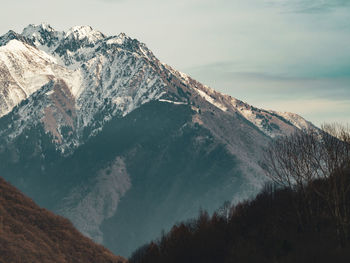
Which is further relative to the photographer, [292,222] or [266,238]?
[292,222]

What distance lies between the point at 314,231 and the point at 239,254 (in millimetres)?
14873

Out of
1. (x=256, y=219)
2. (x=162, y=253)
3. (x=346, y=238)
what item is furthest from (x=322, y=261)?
(x=162, y=253)

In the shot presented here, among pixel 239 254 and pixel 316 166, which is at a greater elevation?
pixel 316 166

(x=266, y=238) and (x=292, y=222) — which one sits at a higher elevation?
(x=292, y=222)

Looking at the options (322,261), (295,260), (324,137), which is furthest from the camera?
(324,137)

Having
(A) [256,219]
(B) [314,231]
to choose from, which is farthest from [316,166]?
(A) [256,219]

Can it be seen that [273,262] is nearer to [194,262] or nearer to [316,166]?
[316,166]

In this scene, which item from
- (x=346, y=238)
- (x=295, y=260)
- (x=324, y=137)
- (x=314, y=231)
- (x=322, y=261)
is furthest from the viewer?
(x=314, y=231)

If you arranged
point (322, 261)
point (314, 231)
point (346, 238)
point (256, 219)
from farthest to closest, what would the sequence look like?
point (256, 219) < point (314, 231) < point (346, 238) < point (322, 261)

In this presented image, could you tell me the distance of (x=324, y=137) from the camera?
10994cm

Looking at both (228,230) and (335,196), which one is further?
(228,230)

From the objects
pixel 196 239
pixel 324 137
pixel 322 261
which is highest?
pixel 324 137

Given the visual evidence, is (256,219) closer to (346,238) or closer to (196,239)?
(196,239)

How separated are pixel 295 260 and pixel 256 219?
49.8m
